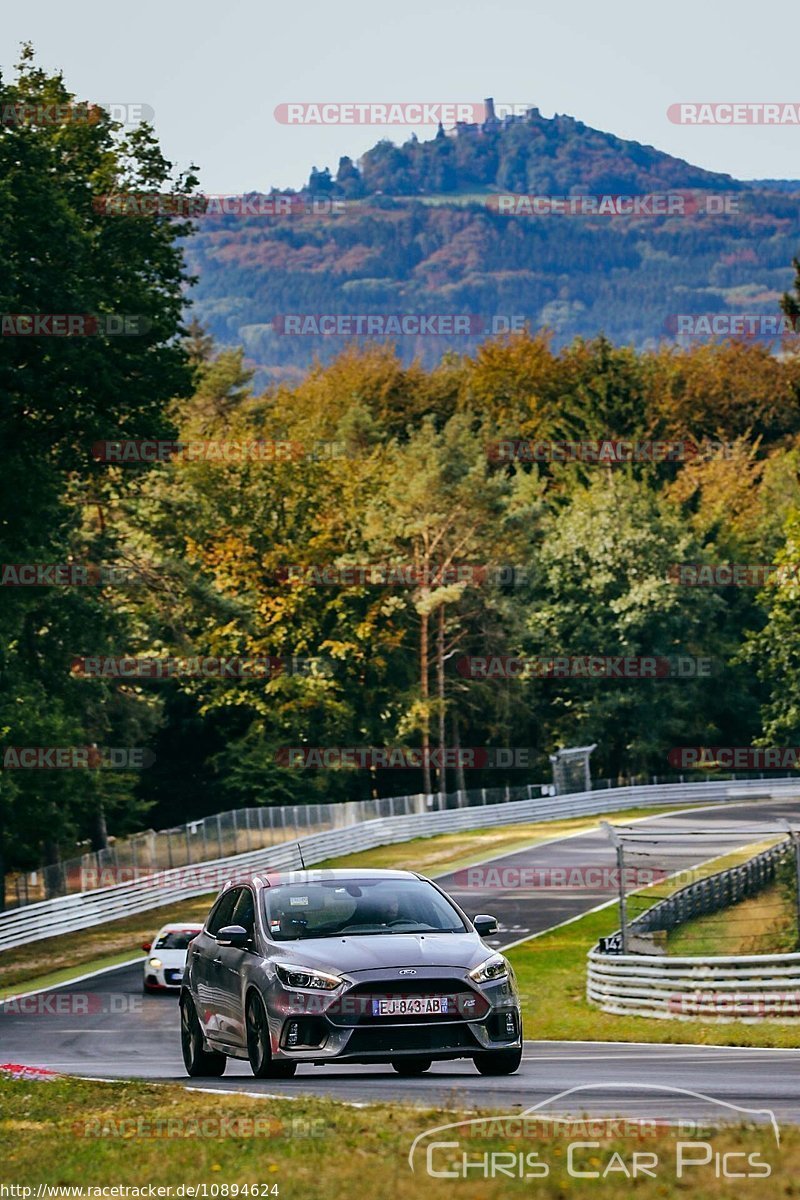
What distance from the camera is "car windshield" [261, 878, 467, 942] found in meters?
13.9

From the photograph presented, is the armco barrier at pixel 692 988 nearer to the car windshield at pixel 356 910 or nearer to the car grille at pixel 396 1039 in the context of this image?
the car windshield at pixel 356 910

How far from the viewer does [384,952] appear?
13.3 m

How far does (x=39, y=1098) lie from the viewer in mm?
13633

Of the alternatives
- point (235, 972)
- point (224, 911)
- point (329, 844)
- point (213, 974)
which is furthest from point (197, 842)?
point (235, 972)

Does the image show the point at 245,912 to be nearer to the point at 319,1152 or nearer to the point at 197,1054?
the point at 197,1054

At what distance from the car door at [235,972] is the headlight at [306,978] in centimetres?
75

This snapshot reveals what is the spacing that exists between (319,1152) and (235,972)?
471 centimetres

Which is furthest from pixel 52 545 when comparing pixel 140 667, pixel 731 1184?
pixel 731 1184

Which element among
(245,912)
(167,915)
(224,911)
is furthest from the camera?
(167,915)

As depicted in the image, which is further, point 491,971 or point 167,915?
point 167,915

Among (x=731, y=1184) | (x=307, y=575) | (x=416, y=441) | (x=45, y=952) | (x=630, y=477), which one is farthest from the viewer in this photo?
(x=630, y=477)

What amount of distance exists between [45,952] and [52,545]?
9.65m

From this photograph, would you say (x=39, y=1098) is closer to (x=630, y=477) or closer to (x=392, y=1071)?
(x=392, y=1071)

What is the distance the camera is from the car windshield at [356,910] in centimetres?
1391
